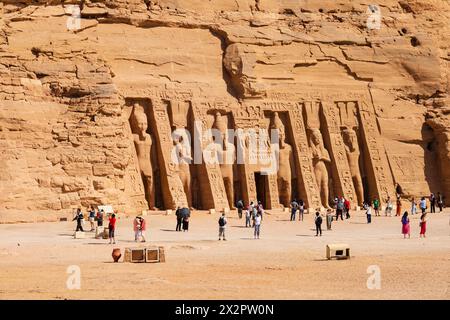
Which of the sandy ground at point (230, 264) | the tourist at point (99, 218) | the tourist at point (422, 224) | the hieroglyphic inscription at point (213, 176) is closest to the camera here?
the sandy ground at point (230, 264)

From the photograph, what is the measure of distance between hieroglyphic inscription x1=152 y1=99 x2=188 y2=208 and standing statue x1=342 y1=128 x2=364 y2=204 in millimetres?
9133

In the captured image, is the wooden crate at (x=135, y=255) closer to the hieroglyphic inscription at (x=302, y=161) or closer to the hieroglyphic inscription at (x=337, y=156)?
the hieroglyphic inscription at (x=302, y=161)

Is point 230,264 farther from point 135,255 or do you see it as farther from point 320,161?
point 320,161

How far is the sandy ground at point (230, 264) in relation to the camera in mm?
16203

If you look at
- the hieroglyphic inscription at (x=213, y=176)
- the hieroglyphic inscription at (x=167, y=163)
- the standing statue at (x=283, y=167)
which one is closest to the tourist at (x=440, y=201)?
the standing statue at (x=283, y=167)

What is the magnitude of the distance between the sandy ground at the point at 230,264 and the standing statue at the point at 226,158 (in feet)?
19.7

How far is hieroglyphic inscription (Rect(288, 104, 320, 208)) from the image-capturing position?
4031 centimetres

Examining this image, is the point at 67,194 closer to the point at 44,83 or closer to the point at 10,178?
the point at 10,178

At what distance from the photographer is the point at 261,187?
40.5 meters

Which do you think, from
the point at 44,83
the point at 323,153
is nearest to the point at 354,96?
the point at 323,153

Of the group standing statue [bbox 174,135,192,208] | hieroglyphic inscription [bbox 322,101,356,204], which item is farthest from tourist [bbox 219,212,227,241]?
hieroglyphic inscription [bbox 322,101,356,204]

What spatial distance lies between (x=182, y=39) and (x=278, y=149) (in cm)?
677

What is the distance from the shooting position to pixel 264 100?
40.5m

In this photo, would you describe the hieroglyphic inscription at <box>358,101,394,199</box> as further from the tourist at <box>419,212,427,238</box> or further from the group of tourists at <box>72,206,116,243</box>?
the group of tourists at <box>72,206,116,243</box>
